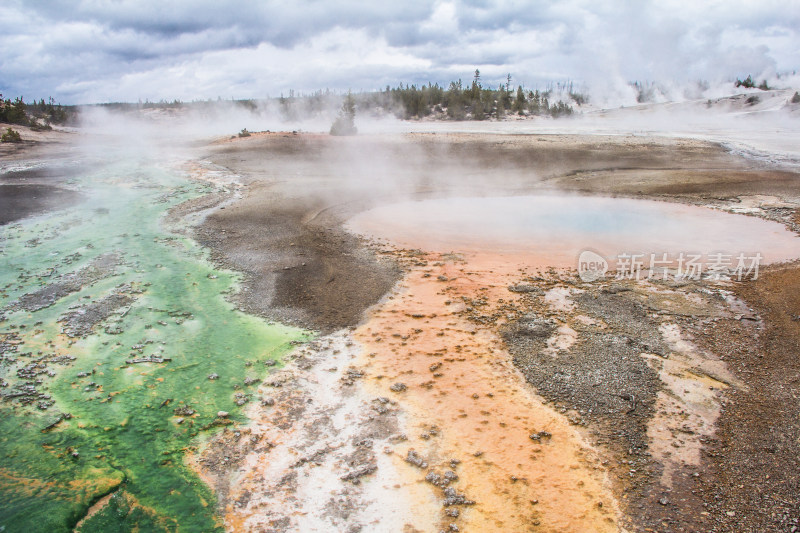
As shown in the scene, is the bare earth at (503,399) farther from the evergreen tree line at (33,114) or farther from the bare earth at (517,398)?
A: the evergreen tree line at (33,114)

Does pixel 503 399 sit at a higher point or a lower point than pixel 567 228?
lower

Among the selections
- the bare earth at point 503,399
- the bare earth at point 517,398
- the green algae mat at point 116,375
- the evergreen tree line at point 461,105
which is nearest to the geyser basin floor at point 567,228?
the bare earth at point 503,399

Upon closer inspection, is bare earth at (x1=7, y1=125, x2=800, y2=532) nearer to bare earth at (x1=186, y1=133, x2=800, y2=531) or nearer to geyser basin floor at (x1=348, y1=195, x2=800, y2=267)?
bare earth at (x1=186, y1=133, x2=800, y2=531)

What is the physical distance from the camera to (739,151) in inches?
931

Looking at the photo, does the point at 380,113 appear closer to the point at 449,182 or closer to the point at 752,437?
the point at 449,182

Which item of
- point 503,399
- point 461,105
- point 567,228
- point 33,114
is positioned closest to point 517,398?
point 503,399

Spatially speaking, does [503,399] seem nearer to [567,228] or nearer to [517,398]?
[517,398]

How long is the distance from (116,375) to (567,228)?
1062 cm

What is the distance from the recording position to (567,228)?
42.7 feet

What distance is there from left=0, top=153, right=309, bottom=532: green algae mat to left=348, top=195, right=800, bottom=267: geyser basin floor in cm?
506

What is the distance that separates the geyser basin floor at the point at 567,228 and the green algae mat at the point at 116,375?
16.6 feet

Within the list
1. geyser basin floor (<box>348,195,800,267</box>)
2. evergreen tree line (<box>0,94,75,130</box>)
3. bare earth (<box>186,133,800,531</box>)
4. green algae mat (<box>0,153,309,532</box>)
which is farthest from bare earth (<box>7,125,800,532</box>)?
evergreen tree line (<box>0,94,75,130</box>)

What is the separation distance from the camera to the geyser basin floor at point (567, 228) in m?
11.3

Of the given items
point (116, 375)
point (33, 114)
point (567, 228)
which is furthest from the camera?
point (33, 114)
